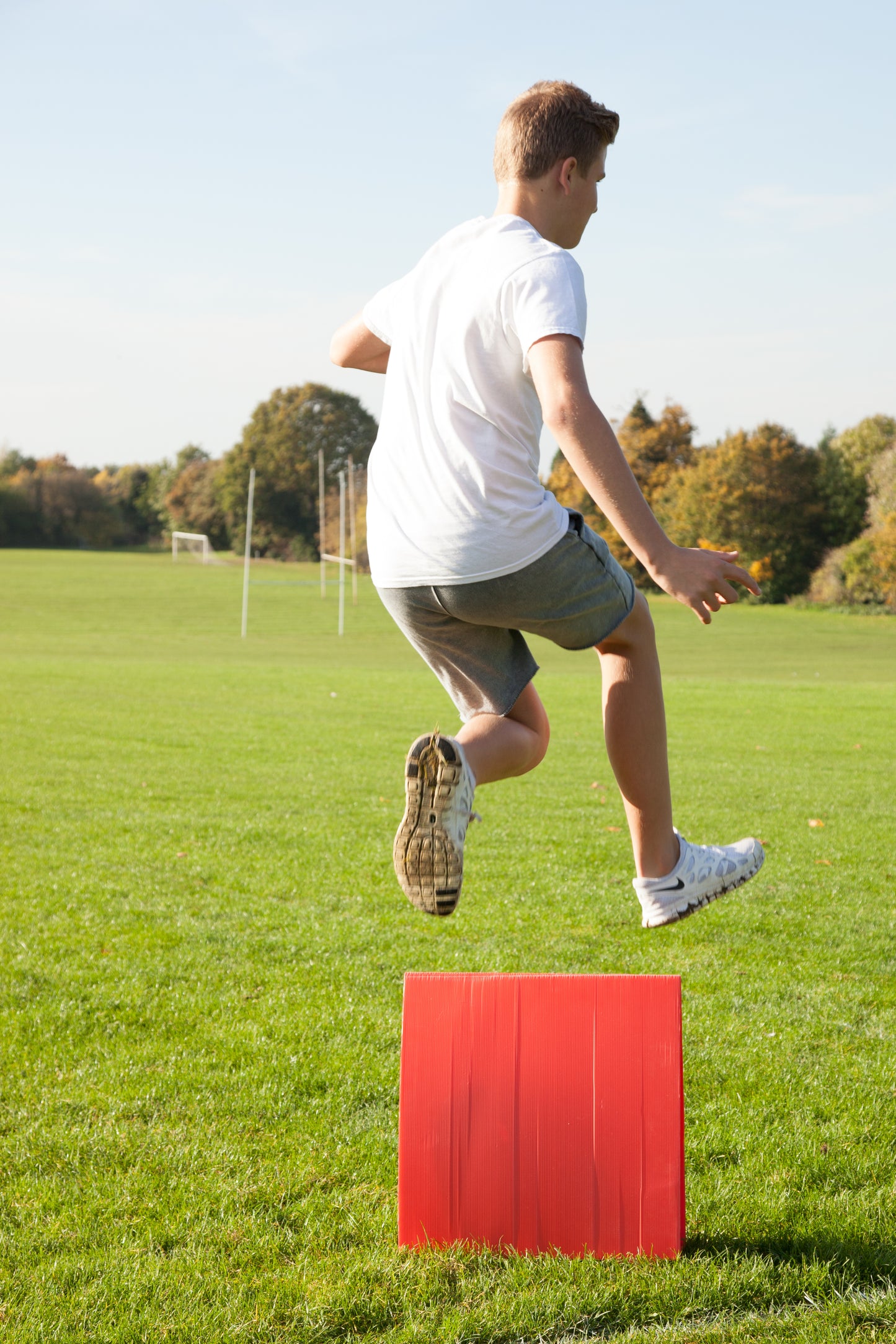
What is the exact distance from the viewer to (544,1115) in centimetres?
325

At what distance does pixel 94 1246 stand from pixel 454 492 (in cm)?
226

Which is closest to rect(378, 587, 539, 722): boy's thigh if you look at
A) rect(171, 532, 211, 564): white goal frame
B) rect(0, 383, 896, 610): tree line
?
rect(0, 383, 896, 610): tree line

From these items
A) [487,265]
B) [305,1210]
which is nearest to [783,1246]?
[305,1210]

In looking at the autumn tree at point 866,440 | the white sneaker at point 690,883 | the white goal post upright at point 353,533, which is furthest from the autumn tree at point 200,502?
the white sneaker at point 690,883

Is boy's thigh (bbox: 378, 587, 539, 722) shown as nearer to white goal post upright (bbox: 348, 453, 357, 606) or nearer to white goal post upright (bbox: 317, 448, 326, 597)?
white goal post upright (bbox: 348, 453, 357, 606)

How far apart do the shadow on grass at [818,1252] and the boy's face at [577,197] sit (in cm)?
277

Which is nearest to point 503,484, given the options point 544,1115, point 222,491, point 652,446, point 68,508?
point 544,1115

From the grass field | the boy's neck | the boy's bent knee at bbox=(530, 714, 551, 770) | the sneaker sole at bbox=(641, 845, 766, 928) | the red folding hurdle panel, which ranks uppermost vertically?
the boy's neck

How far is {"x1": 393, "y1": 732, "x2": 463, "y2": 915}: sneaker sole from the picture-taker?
3227 millimetres

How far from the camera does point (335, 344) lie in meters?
3.80

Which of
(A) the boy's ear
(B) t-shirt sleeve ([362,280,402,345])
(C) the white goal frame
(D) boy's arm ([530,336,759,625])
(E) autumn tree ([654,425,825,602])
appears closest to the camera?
(D) boy's arm ([530,336,759,625])

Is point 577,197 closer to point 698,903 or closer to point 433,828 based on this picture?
A: point 433,828

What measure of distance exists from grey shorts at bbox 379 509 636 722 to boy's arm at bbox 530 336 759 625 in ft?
0.49

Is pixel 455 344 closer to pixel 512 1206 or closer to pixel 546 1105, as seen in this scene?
pixel 546 1105
